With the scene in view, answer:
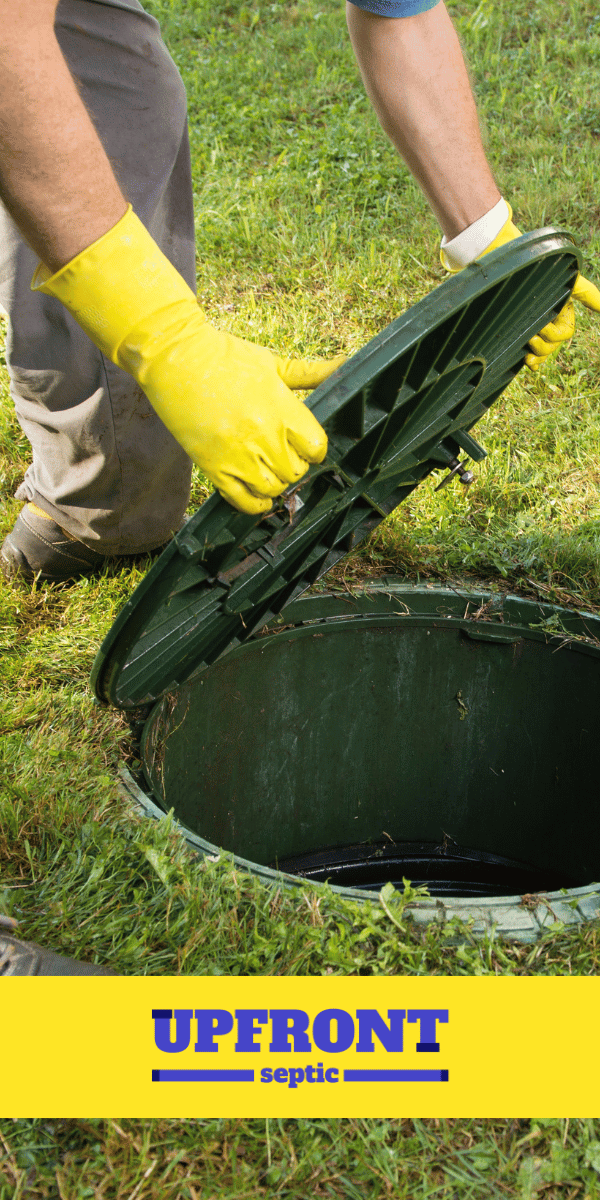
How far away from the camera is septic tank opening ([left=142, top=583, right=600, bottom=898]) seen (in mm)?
2598

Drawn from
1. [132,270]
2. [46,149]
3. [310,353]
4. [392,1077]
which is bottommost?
[392,1077]

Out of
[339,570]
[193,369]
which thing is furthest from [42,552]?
[193,369]

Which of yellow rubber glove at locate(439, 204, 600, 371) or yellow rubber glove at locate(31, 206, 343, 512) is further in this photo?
yellow rubber glove at locate(439, 204, 600, 371)

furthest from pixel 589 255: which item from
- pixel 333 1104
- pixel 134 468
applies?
pixel 333 1104

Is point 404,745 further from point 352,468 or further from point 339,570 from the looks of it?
point 352,468

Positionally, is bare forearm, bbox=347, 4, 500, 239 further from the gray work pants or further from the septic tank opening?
the septic tank opening

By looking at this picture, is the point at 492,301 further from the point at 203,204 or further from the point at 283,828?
the point at 203,204

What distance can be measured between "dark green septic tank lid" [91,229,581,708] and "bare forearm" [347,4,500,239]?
438 millimetres

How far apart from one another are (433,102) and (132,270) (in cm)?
118

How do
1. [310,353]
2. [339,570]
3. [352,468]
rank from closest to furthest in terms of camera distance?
1. [352,468]
2. [339,570]
3. [310,353]

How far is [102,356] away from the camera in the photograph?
8.46ft

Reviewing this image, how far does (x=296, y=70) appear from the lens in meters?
5.37

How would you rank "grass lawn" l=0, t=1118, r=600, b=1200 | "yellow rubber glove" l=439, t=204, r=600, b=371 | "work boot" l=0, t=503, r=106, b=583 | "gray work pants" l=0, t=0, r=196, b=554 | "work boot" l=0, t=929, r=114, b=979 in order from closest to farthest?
"grass lawn" l=0, t=1118, r=600, b=1200
"work boot" l=0, t=929, r=114, b=979
"yellow rubber glove" l=439, t=204, r=600, b=371
"gray work pants" l=0, t=0, r=196, b=554
"work boot" l=0, t=503, r=106, b=583

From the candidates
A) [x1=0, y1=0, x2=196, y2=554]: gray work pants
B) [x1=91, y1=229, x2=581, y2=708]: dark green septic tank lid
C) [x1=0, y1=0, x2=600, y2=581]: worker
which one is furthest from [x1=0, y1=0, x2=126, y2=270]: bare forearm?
[x1=0, y1=0, x2=196, y2=554]: gray work pants
